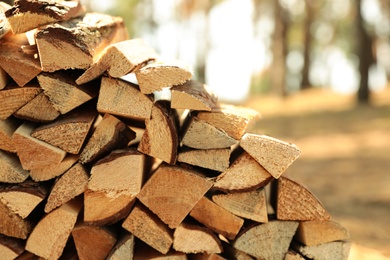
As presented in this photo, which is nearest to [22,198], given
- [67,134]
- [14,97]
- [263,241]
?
[67,134]

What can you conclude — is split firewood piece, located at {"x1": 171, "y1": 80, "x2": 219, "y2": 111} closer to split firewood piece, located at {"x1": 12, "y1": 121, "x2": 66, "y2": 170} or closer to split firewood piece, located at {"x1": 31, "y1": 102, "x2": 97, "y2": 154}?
split firewood piece, located at {"x1": 31, "y1": 102, "x2": 97, "y2": 154}

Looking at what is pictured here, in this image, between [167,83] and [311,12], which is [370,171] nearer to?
[167,83]

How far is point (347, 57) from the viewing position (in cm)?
3784

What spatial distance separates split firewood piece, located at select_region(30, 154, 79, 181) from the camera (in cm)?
246

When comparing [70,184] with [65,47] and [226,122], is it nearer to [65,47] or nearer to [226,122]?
[65,47]

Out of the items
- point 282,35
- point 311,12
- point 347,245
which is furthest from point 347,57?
point 347,245

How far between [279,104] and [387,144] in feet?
23.4

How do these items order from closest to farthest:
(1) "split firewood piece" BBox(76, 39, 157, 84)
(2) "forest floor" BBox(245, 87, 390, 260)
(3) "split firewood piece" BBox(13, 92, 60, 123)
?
(1) "split firewood piece" BBox(76, 39, 157, 84), (3) "split firewood piece" BBox(13, 92, 60, 123), (2) "forest floor" BBox(245, 87, 390, 260)

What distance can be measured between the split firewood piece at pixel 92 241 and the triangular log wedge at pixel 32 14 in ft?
3.31

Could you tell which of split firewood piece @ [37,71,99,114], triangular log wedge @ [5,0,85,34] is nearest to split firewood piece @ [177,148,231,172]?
split firewood piece @ [37,71,99,114]

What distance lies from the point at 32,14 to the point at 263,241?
1.58 meters

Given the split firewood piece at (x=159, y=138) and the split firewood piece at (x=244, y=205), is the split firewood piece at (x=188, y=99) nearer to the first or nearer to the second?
the split firewood piece at (x=159, y=138)

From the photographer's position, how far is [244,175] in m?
2.48

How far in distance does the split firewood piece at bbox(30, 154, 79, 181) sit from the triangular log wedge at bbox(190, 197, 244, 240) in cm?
63
